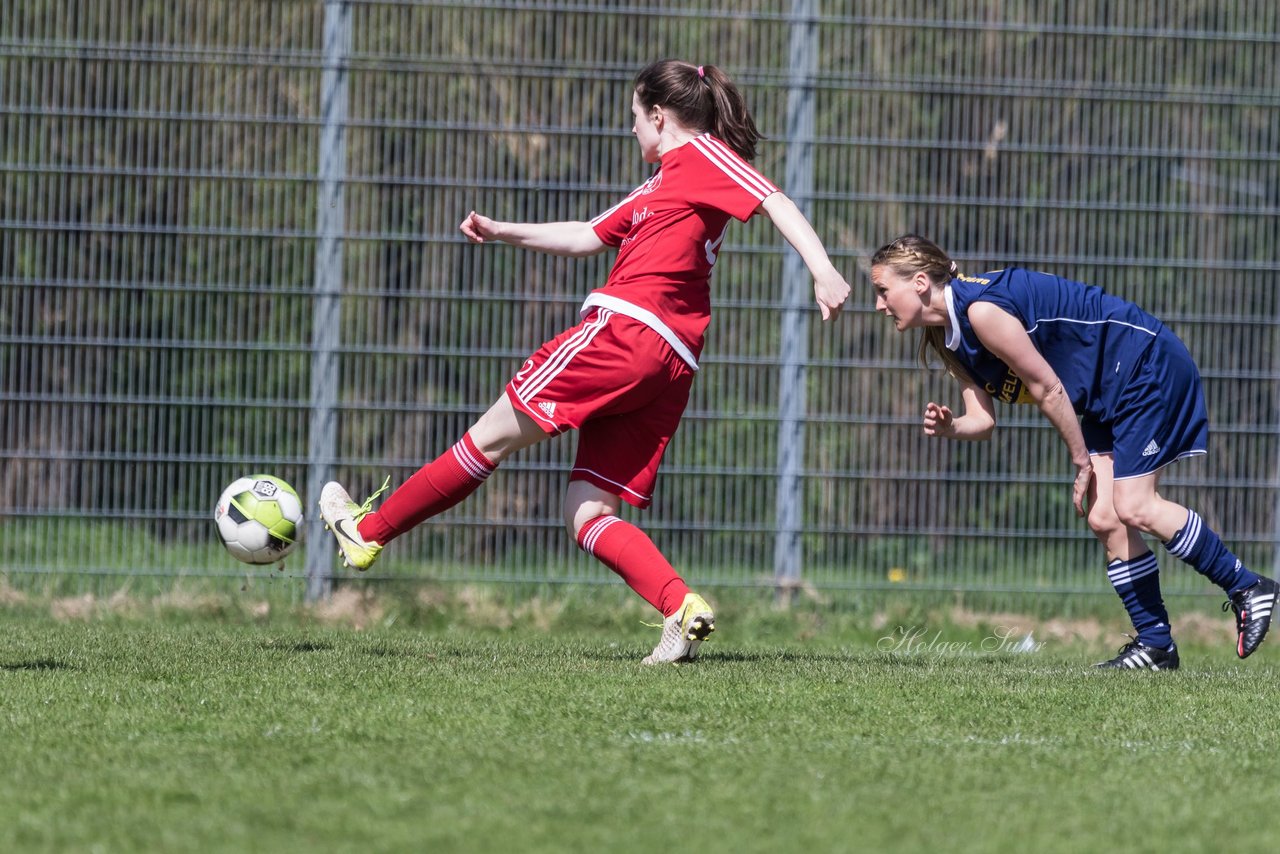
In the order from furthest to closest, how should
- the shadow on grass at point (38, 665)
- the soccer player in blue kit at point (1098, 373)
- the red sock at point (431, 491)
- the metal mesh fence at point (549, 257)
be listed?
the metal mesh fence at point (549, 257) < the soccer player in blue kit at point (1098, 373) < the red sock at point (431, 491) < the shadow on grass at point (38, 665)

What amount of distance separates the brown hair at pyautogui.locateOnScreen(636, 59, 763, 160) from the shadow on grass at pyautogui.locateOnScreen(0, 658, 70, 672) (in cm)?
249

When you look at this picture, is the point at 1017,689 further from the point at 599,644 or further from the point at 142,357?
the point at 142,357

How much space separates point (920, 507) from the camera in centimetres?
755

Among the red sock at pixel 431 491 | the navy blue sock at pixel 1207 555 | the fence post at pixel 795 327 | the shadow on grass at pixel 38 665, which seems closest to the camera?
the shadow on grass at pixel 38 665

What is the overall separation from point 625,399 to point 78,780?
2.21m

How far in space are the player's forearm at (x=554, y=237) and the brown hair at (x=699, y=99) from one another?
1.67 ft

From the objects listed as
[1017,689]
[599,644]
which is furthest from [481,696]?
[599,644]

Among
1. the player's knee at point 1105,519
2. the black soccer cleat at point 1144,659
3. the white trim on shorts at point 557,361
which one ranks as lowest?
the black soccer cleat at point 1144,659

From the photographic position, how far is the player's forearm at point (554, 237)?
17.3 ft

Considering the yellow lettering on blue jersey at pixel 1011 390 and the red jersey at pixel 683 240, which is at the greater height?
the red jersey at pixel 683 240

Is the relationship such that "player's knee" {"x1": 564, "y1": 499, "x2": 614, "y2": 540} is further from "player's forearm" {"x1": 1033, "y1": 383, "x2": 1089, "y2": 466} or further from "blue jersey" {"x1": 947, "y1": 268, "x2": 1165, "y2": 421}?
"player's forearm" {"x1": 1033, "y1": 383, "x2": 1089, "y2": 466}

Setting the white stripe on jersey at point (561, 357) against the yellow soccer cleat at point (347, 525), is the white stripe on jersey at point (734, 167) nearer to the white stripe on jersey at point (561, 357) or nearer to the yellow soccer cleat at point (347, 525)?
the white stripe on jersey at point (561, 357)

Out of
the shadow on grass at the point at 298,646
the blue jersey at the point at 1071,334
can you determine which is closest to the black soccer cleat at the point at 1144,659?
the blue jersey at the point at 1071,334

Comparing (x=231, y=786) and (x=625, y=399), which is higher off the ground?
(x=625, y=399)
